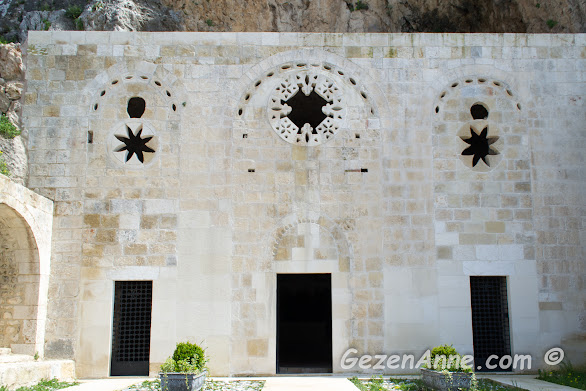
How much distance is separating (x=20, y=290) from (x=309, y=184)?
5356 millimetres

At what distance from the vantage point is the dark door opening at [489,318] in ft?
32.6

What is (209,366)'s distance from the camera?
9.41 meters

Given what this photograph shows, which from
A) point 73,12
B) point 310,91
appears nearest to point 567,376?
point 310,91

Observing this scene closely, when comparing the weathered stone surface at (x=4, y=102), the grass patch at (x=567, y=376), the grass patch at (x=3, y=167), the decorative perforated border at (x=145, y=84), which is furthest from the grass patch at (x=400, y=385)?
the weathered stone surface at (x=4, y=102)

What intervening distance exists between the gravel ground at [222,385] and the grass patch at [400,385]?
1.57 m

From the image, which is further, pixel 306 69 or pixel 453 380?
pixel 306 69

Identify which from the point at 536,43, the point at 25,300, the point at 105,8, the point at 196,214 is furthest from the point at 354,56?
the point at 105,8

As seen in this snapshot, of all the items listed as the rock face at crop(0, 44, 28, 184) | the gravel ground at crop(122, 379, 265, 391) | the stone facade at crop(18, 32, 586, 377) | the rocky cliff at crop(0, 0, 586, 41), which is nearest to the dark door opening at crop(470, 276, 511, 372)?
the stone facade at crop(18, 32, 586, 377)

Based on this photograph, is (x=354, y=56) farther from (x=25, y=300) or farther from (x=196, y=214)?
(x=25, y=300)

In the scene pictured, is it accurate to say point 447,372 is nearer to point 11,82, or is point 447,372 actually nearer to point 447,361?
point 447,361

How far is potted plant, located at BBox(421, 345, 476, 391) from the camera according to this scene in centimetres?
764

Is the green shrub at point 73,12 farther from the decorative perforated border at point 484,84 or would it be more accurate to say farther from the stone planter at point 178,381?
the stone planter at point 178,381

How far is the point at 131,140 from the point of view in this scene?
10.3 metres

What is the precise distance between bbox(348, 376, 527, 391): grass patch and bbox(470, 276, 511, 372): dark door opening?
46.7 inches
